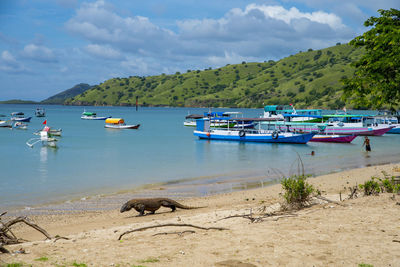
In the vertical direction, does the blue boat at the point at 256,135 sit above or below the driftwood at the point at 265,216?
below

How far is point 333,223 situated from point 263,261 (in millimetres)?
2983

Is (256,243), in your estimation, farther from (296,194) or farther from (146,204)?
(146,204)

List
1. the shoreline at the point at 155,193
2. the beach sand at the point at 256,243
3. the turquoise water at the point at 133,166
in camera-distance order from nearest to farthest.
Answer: the beach sand at the point at 256,243
the shoreline at the point at 155,193
the turquoise water at the point at 133,166

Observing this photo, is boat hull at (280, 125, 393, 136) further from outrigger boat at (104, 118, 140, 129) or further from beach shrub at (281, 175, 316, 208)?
beach shrub at (281, 175, 316, 208)

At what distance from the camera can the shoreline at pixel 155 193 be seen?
16453 mm

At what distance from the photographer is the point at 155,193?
19.8 meters

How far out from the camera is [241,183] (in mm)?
22688

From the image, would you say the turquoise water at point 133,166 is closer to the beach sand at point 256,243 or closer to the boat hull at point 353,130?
the beach sand at point 256,243

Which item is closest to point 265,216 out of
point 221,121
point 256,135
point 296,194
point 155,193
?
point 296,194

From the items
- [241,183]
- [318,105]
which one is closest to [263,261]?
[241,183]

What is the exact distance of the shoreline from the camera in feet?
54.0

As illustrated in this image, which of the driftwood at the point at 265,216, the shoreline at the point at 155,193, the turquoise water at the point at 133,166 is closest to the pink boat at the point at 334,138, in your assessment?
the turquoise water at the point at 133,166

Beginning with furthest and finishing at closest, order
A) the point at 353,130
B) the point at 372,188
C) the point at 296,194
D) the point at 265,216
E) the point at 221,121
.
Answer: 1. the point at 221,121
2. the point at 353,130
3. the point at 372,188
4. the point at 296,194
5. the point at 265,216

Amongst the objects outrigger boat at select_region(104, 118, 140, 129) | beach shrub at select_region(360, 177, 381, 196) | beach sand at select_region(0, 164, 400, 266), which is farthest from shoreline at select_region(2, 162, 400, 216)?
outrigger boat at select_region(104, 118, 140, 129)
